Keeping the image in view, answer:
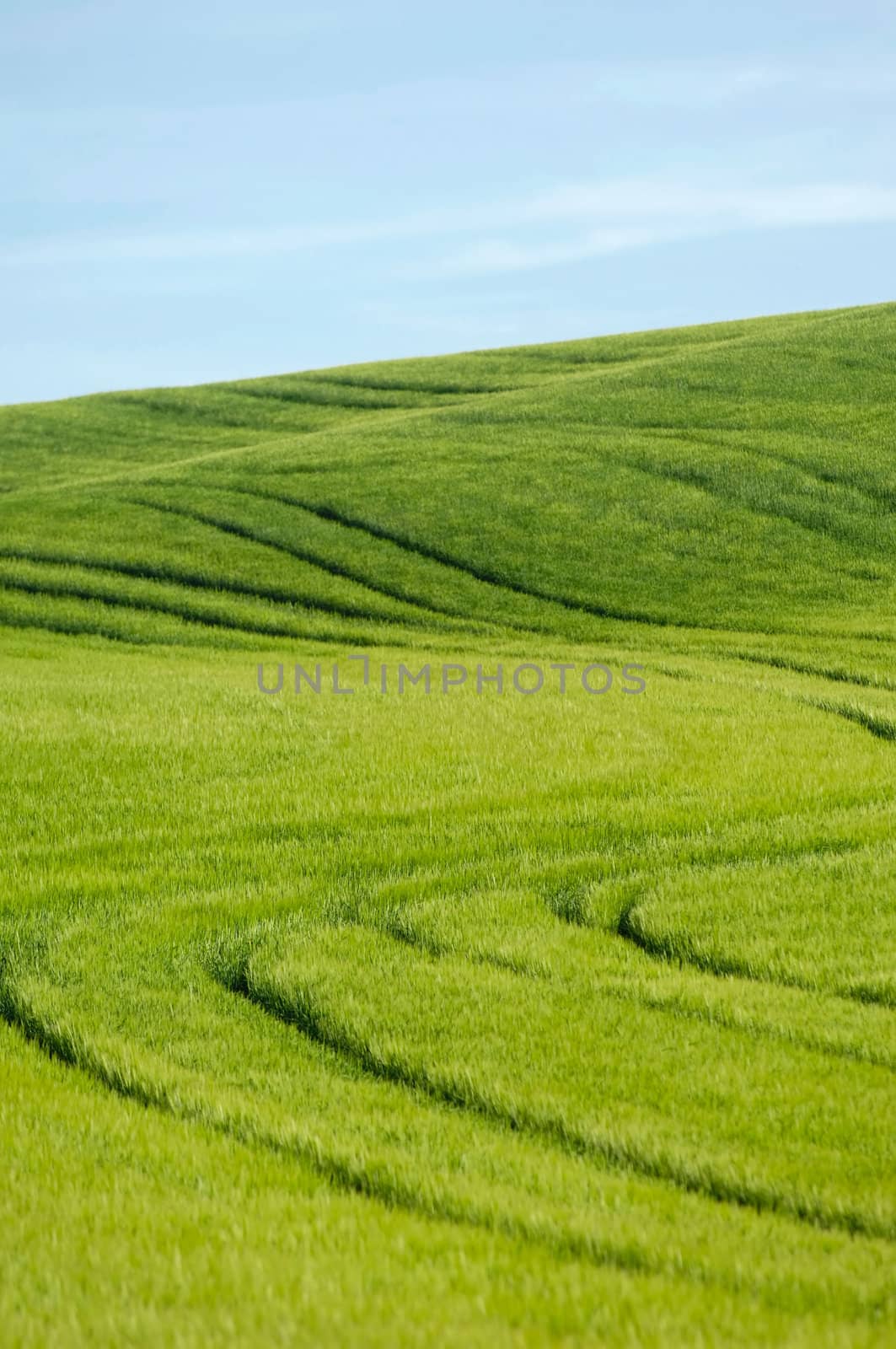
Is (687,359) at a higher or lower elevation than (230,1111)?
higher

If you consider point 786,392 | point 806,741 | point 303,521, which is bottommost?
point 806,741

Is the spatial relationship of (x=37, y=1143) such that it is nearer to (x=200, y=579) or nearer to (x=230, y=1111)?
(x=230, y=1111)

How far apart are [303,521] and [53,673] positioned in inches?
533

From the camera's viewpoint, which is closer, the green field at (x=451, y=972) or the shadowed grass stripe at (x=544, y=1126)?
the green field at (x=451, y=972)

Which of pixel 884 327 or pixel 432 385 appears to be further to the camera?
pixel 432 385

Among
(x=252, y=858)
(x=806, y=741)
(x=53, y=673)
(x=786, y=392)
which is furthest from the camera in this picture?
(x=786, y=392)

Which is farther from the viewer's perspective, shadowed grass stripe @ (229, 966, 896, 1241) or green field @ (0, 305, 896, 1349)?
shadowed grass stripe @ (229, 966, 896, 1241)

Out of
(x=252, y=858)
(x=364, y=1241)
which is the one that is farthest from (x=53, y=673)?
(x=364, y=1241)

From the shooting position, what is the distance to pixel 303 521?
36188 millimetres

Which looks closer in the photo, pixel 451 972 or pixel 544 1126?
pixel 544 1126

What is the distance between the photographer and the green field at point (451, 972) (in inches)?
210

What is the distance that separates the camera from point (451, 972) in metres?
9.36

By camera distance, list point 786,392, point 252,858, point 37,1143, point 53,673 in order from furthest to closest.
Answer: point 786,392 < point 53,673 < point 252,858 < point 37,1143

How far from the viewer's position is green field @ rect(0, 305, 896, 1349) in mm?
5332
